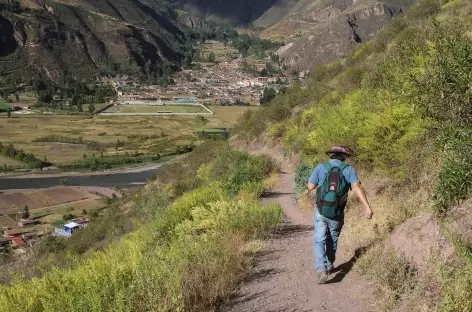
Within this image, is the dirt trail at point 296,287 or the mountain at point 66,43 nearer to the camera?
the dirt trail at point 296,287

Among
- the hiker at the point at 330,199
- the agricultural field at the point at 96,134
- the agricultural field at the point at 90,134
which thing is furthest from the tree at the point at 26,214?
the hiker at the point at 330,199

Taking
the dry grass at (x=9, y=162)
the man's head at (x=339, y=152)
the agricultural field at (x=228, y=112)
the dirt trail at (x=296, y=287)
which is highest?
the agricultural field at (x=228, y=112)

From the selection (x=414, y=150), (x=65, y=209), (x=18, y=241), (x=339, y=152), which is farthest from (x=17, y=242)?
(x=339, y=152)

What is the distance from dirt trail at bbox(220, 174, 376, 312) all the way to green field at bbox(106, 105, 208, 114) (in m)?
98.6

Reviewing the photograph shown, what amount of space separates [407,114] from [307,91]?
12830mm

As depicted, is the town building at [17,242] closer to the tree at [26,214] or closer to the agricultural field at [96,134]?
the tree at [26,214]

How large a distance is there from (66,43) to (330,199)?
17548 centimetres

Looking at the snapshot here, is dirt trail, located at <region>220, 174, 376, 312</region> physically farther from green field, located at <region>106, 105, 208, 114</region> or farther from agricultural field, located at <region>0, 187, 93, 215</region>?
green field, located at <region>106, 105, 208, 114</region>

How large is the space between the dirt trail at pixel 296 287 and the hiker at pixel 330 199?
8.0 inches

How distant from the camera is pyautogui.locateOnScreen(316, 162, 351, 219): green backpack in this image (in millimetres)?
4555

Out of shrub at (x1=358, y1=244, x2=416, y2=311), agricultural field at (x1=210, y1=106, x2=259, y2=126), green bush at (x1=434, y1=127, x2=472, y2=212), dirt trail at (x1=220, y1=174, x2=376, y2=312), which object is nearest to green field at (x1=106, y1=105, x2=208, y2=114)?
agricultural field at (x1=210, y1=106, x2=259, y2=126)

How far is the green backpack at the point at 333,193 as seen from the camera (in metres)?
4.55

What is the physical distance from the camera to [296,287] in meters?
4.70

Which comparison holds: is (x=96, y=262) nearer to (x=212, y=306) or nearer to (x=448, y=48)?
(x=212, y=306)
